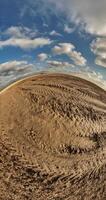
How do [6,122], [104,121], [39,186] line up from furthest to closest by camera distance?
[104,121] < [39,186] < [6,122]

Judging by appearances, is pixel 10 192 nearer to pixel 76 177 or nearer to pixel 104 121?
pixel 76 177

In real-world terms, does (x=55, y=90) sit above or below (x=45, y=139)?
above

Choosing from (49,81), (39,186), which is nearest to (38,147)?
(39,186)

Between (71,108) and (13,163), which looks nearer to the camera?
(13,163)

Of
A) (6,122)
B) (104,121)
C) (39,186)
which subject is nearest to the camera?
(6,122)

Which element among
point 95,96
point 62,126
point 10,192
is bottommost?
point 10,192

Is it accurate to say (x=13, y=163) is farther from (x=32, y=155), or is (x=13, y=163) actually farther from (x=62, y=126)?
(x=62, y=126)

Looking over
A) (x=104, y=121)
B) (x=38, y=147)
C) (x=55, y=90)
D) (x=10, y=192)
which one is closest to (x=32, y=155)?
(x=38, y=147)
